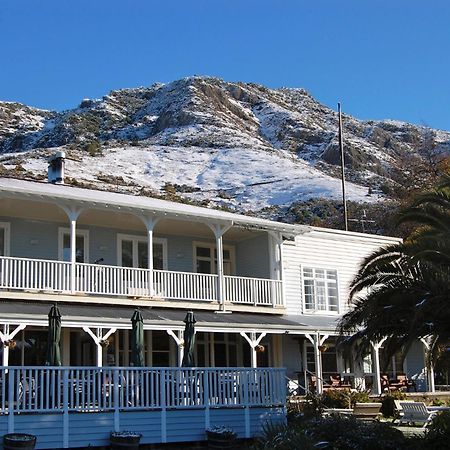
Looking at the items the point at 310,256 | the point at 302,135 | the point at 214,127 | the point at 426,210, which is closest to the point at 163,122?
the point at 214,127

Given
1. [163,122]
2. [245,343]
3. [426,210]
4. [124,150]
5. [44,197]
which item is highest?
[163,122]

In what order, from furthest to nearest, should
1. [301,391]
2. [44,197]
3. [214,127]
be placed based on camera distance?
[214,127], [301,391], [44,197]

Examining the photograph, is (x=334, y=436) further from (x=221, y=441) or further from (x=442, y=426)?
(x=221, y=441)

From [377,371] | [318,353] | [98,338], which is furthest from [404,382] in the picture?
[98,338]

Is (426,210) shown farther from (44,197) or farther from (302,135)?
(302,135)

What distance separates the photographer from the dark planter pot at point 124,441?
1599cm

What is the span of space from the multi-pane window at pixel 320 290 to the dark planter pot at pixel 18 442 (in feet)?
52.5

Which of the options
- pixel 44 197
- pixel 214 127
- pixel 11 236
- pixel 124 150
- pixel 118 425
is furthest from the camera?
pixel 214 127

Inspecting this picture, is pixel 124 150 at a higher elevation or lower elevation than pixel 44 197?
higher

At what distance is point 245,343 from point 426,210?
38.3ft

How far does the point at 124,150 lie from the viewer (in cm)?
12500

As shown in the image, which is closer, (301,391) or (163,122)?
(301,391)

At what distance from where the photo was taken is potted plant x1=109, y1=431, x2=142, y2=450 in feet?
52.5

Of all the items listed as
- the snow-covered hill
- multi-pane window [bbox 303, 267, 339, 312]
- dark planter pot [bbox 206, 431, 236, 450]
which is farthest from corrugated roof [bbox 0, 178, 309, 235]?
the snow-covered hill
